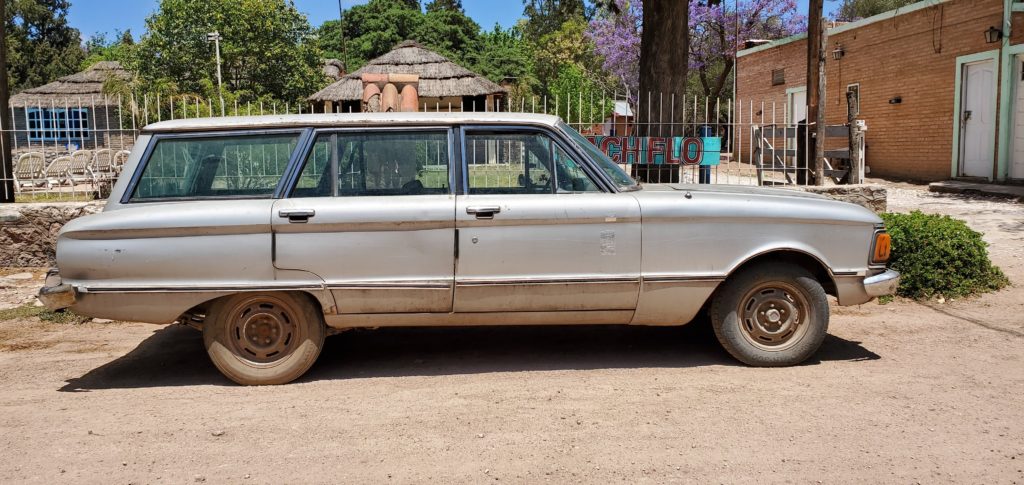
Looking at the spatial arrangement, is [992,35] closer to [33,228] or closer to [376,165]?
[376,165]

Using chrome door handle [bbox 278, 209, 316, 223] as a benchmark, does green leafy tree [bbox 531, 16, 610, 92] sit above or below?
above

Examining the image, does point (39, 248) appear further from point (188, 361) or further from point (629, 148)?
point (629, 148)

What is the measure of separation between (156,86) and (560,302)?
3160 centimetres

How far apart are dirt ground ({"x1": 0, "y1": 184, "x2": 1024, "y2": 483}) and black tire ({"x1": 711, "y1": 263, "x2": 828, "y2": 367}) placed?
0.15 m

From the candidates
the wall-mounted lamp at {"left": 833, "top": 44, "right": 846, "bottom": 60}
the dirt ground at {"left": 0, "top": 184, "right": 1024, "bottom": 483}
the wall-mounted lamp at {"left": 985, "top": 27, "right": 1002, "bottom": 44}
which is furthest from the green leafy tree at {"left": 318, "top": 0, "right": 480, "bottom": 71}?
the dirt ground at {"left": 0, "top": 184, "right": 1024, "bottom": 483}

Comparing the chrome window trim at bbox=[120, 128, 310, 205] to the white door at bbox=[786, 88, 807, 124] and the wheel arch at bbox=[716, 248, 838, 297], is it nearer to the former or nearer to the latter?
the wheel arch at bbox=[716, 248, 838, 297]

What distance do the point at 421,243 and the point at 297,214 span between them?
0.77 m

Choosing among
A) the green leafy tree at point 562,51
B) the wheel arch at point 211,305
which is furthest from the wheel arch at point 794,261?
the green leafy tree at point 562,51

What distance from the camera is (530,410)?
4582 mm

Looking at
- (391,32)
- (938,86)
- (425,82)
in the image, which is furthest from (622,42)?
(938,86)

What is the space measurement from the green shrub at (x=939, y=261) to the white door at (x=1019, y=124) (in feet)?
28.8

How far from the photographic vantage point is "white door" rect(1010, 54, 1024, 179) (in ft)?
48.9

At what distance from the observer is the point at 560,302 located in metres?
5.14

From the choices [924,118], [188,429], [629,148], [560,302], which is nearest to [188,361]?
[188,429]
